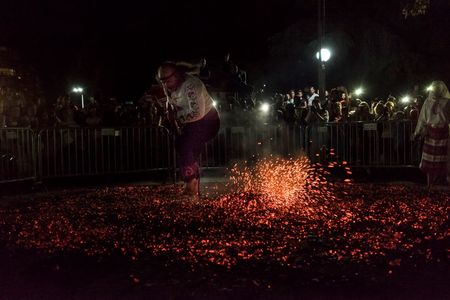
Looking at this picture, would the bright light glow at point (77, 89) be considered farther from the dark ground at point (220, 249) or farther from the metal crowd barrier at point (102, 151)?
the dark ground at point (220, 249)

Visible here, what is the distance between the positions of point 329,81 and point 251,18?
5.14m

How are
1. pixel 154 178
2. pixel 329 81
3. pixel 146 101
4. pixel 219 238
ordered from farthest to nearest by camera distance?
pixel 329 81 < pixel 146 101 < pixel 154 178 < pixel 219 238

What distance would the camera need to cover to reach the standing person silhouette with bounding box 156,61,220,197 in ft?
31.9

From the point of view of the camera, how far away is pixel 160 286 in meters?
5.54

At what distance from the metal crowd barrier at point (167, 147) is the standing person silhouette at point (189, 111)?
3.44 m

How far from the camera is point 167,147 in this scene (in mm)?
14086

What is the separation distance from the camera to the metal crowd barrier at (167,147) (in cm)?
1262

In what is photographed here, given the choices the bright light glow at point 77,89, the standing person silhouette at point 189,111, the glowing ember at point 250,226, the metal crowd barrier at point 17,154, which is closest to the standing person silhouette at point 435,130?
the glowing ember at point 250,226

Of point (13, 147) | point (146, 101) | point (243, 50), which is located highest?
point (243, 50)

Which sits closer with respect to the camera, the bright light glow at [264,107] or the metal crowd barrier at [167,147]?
the metal crowd barrier at [167,147]

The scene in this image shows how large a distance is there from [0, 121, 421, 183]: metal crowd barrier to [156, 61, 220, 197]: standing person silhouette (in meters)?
3.44

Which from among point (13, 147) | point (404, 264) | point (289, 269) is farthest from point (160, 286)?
point (13, 147)

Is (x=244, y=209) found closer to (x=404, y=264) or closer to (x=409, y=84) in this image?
(x=404, y=264)

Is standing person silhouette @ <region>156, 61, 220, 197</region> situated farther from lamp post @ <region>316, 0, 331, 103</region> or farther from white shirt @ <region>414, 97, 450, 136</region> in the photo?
lamp post @ <region>316, 0, 331, 103</region>
